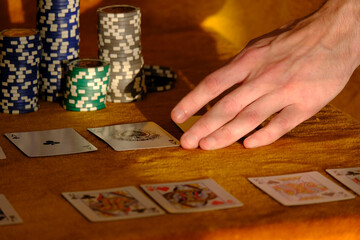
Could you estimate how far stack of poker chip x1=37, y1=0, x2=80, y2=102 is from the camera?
202 centimetres

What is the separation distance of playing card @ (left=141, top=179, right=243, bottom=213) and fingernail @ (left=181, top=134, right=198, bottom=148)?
19cm

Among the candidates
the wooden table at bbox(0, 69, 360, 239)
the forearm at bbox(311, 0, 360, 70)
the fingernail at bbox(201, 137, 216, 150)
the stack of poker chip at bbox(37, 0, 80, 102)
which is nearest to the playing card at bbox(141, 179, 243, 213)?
the wooden table at bbox(0, 69, 360, 239)

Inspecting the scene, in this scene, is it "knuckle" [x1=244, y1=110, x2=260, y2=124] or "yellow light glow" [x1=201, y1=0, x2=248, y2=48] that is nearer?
"knuckle" [x1=244, y1=110, x2=260, y2=124]

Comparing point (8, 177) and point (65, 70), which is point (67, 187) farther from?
point (65, 70)

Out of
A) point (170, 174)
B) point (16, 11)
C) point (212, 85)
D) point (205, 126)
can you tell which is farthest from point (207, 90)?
point (16, 11)

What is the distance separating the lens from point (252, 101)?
176 cm

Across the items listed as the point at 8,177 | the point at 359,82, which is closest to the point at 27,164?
the point at 8,177

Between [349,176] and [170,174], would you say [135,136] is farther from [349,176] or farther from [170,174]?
[349,176]

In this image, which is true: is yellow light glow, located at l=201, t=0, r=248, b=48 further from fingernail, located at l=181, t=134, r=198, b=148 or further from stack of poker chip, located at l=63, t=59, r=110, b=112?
fingernail, located at l=181, t=134, r=198, b=148

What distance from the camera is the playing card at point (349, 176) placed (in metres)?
1.53

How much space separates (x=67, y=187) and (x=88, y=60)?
2.08ft

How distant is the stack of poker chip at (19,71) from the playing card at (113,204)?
1.91 feet

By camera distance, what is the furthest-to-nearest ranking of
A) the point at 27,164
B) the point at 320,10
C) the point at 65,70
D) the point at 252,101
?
the point at 65,70, the point at 320,10, the point at 252,101, the point at 27,164

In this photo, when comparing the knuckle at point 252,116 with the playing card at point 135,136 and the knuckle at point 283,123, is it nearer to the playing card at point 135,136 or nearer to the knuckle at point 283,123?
the knuckle at point 283,123
